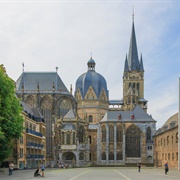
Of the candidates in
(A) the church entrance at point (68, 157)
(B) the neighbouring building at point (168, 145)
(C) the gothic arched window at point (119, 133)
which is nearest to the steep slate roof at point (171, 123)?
(B) the neighbouring building at point (168, 145)

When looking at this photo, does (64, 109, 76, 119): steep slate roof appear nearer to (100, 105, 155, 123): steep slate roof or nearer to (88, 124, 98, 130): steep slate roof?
(100, 105, 155, 123): steep slate roof

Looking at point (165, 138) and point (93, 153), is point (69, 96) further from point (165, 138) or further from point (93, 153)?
point (165, 138)

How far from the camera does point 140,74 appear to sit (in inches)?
5817

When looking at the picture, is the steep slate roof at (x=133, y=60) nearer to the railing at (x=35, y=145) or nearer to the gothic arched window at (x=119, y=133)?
the gothic arched window at (x=119, y=133)

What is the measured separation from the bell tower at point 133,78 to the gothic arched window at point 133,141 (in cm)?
3013

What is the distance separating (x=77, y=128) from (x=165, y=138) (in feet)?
100

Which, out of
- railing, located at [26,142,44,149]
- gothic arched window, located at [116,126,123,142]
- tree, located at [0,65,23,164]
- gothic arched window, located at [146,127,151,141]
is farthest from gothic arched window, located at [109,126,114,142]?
tree, located at [0,65,23,164]

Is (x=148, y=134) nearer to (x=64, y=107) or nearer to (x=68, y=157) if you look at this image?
(x=68, y=157)

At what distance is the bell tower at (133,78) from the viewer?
5497 inches

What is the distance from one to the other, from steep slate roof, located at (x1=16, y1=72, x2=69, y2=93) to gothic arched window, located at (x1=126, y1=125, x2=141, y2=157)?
23658 millimetres

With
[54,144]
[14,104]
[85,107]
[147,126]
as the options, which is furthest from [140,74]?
[14,104]

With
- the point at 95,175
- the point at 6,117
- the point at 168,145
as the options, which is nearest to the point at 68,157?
the point at 168,145

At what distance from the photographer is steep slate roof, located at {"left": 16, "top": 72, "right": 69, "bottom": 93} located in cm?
11606

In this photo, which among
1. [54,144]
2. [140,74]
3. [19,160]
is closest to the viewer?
[19,160]
